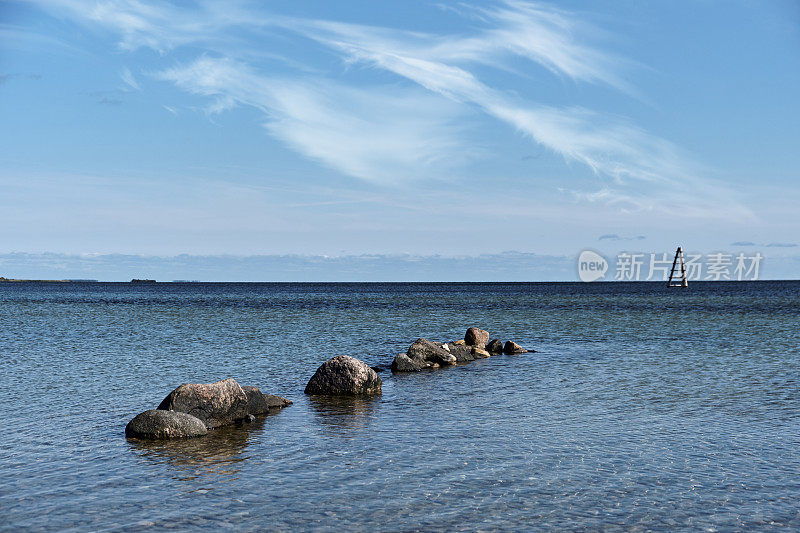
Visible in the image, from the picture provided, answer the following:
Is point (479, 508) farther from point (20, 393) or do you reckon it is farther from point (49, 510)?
point (20, 393)

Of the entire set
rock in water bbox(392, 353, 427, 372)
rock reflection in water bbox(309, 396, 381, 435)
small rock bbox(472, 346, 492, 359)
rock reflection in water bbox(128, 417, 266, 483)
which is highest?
small rock bbox(472, 346, 492, 359)

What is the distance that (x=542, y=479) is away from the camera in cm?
1337

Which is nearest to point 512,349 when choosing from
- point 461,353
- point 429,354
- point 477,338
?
point 477,338

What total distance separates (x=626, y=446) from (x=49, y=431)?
48.9 ft

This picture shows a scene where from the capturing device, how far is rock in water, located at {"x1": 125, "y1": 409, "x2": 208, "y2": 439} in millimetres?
17047

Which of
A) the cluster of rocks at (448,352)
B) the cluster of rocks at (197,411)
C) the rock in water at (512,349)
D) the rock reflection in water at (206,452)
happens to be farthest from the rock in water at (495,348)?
the rock reflection in water at (206,452)

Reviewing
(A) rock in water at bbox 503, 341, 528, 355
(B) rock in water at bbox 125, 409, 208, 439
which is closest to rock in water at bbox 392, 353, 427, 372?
(A) rock in water at bbox 503, 341, 528, 355

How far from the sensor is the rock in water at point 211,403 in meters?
18.7

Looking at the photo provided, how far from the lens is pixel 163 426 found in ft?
56.0

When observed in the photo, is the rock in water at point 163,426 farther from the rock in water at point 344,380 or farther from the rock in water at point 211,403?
the rock in water at point 344,380

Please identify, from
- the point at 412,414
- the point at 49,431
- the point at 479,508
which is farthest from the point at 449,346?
the point at 479,508

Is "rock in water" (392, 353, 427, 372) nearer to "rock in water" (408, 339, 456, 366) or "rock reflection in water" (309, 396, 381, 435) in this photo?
"rock in water" (408, 339, 456, 366)

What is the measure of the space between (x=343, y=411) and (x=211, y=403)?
13.7 ft

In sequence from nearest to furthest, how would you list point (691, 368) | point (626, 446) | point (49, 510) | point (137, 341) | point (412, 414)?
point (49, 510), point (626, 446), point (412, 414), point (691, 368), point (137, 341)
